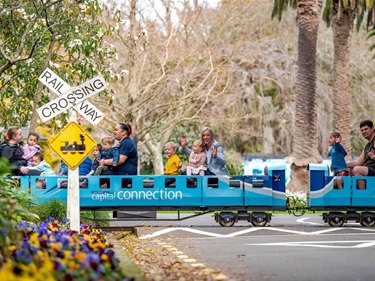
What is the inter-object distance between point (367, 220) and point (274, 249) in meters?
6.17

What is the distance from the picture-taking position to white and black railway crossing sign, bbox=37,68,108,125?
14617 mm

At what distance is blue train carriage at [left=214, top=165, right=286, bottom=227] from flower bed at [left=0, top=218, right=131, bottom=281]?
31.2 feet

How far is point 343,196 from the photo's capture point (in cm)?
1997

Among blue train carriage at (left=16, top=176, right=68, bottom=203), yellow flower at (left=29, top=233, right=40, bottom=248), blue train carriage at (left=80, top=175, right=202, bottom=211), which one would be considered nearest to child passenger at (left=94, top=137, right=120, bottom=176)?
blue train carriage at (left=80, top=175, right=202, bottom=211)

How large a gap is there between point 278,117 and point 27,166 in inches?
1047

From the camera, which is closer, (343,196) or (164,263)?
(164,263)

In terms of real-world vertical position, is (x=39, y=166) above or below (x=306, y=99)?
below

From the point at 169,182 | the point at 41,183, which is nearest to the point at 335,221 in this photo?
the point at 169,182

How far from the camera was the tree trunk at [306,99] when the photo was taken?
33531mm

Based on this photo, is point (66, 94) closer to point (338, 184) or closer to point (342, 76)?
point (338, 184)

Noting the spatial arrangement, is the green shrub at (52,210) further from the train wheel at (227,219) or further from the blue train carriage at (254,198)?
the blue train carriage at (254,198)

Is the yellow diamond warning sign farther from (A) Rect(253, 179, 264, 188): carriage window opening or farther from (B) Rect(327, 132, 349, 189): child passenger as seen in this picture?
(B) Rect(327, 132, 349, 189): child passenger

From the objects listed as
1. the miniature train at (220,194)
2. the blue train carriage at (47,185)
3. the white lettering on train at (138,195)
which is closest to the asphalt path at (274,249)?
the miniature train at (220,194)

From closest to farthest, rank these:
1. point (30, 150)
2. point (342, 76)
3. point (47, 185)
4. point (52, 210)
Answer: point (52, 210) → point (47, 185) → point (30, 150) → point (342, 76)
